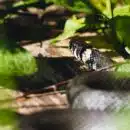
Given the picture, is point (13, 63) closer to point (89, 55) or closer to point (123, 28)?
point (89, 55)

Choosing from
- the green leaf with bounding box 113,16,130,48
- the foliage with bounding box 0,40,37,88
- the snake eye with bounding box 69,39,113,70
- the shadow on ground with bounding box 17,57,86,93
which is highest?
the green leaf with bounding box 113,16,130,48

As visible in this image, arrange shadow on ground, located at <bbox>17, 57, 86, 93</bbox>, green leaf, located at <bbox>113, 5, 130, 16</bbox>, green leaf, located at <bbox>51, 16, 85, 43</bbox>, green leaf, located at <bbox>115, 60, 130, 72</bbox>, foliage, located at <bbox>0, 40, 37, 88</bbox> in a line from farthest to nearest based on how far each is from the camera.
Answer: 1. green leaf, located at <bbox>51, 16, 85, 43</bbox>
2. green leaf, located at <bbox>113, 5, 130, 16</bbox>
3. shadow on ground, located at <bbox>17, 57, 86, 93</bbox>
4. foliage, located at <bbox>0, 40, 37, 88</bbox>
5. green leaf, located at <bbox>115, 60, 130, 72</bbox>

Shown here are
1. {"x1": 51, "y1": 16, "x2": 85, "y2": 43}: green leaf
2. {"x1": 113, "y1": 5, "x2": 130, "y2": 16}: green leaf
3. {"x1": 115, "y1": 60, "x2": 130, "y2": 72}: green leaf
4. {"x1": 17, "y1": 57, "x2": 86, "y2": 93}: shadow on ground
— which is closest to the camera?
{"x1": 115, "y1": 60, "x2": 130, "y2": 72}: green leaf

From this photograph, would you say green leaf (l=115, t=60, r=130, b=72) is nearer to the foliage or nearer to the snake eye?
the snake eye

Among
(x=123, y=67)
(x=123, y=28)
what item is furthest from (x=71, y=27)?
(x=123, y=67)

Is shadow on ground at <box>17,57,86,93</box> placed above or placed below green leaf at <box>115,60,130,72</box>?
below

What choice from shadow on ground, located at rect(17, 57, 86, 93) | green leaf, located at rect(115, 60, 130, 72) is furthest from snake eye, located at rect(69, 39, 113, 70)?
green leaf, located at rect(115, 60, 130, 72)

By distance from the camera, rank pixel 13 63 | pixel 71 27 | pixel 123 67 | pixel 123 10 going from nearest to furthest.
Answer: pixel 123 67
pixel 13 63
pixel 123 10
pixel 71 27

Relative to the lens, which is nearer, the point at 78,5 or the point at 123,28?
the point at 123,28

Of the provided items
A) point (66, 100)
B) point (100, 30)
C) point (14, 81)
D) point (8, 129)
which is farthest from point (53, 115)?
point (100, 30)

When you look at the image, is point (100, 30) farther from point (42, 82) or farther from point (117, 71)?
point (117, 71)

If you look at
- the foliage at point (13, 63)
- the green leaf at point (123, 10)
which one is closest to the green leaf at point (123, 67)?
the foliage at point (13, 63)
